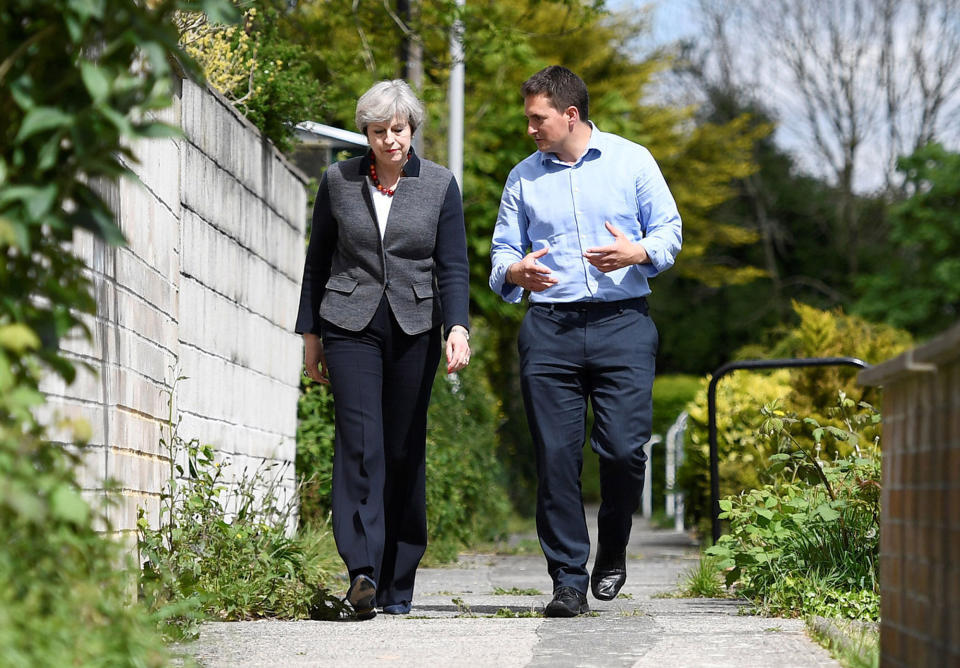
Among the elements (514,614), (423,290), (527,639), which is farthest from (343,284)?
(527,639)

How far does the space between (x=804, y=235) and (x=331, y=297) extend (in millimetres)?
27513

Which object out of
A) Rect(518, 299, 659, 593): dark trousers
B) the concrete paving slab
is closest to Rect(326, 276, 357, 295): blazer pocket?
Rect(518, 299, 659, 593): dark trousers

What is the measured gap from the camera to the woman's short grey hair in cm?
509

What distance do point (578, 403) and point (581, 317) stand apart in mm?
321

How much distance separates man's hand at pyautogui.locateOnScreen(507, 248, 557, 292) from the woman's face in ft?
1.96

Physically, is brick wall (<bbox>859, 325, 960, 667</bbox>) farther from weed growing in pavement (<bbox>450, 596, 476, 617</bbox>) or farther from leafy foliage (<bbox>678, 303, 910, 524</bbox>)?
leafy foliage (<bbox>678, 303, 910, 524</bbox>)

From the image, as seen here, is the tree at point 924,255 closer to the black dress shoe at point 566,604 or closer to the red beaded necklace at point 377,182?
the red beaded necklace at point 377,182

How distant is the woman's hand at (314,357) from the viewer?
530 centimetres

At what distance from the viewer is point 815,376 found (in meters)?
8.77

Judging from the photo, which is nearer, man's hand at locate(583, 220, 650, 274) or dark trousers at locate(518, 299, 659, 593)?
man's hand at locate(583, 220, 650, 274)

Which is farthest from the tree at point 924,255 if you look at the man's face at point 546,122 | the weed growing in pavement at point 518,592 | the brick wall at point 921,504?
the brick wall at point 921,504

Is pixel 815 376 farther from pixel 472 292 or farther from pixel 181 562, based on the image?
pixel 472 292

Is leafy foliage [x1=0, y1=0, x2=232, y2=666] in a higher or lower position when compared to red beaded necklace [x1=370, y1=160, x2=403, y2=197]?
lower

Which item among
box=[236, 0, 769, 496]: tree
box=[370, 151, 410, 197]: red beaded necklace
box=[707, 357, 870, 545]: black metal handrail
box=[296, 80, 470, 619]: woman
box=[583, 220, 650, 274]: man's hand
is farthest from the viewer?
box=[236, 0, 769, 496]: tree
